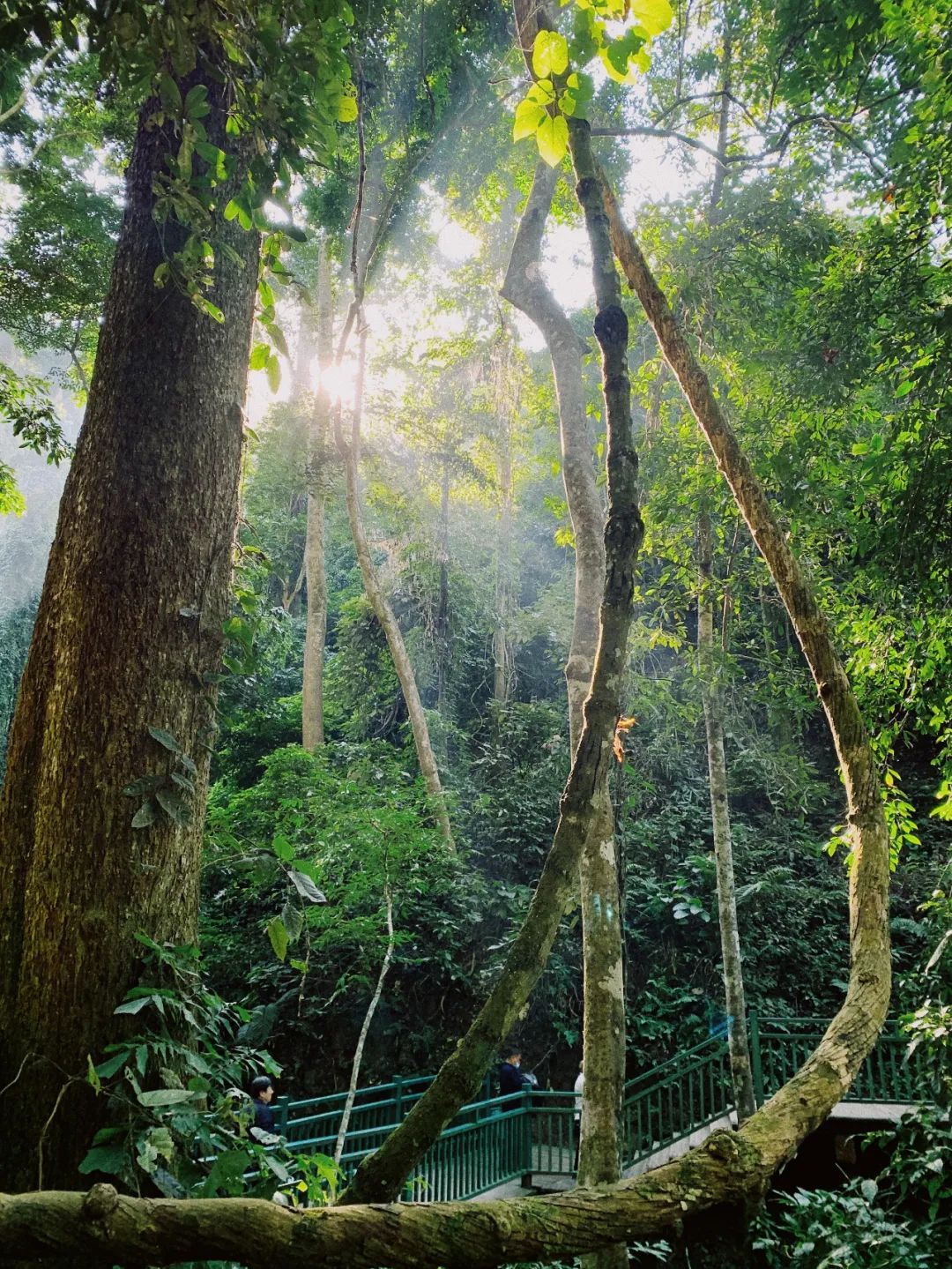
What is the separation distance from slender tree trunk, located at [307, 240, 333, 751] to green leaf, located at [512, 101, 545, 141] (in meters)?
11.9

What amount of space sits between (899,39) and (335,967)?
34.0 feet

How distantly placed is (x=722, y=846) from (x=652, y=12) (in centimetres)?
689

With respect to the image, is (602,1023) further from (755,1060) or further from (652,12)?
(755,1060)

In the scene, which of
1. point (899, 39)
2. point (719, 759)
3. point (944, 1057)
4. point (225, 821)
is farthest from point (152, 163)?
point (225, 821)

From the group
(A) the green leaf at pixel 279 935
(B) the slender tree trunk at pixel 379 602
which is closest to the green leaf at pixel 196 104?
(A) the green leaf at pixel 279 935

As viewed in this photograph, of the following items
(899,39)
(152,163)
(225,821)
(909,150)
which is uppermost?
(899,39)

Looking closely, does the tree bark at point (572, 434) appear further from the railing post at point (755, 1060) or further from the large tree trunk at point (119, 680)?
the railing post at point (755, 1060)

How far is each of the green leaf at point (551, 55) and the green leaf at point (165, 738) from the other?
160 cm

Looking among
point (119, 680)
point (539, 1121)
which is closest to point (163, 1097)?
point (119, 680)

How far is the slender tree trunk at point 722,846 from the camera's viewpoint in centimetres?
667

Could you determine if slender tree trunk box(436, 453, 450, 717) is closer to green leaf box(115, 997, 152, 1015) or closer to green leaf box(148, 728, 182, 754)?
green leaf box(148, 728, 182, 754)

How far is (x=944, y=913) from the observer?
15.8 feet

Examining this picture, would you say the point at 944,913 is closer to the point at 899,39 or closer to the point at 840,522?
the point at 840,522

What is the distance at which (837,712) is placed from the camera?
2.11 metres
